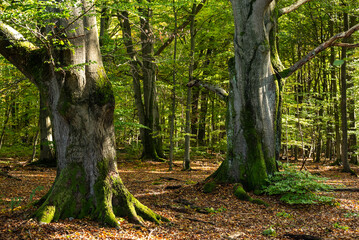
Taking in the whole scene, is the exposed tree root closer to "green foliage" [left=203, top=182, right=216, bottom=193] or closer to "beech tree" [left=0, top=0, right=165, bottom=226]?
"beech tree" [left=0, top=0, right=165, bottom=226]

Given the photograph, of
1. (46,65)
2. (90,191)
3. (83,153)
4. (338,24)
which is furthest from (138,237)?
(338,24)

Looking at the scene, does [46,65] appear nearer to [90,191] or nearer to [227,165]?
[90,191]

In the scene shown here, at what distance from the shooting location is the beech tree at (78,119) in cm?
452

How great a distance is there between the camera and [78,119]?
4.64 meters

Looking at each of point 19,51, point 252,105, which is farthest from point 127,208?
point 252,105

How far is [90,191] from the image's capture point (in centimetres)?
466

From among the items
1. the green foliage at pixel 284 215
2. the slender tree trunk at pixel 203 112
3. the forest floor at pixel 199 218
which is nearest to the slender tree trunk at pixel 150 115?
the slender tree trunk at pixel 203 112

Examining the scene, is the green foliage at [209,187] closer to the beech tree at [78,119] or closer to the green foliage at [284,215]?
the green foliage at [284,215]

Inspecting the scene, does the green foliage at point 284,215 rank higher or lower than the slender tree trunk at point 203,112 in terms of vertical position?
lower

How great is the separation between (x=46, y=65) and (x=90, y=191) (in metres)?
2.29

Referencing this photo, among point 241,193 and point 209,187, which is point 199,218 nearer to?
point 241,193

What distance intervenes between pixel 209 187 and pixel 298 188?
7.38 ft

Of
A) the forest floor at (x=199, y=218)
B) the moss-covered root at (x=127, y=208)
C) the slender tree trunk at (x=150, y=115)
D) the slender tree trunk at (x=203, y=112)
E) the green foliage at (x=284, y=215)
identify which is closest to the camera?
the forest floor at (x=199, y=218)

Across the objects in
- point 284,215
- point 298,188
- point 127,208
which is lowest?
point 284,215
